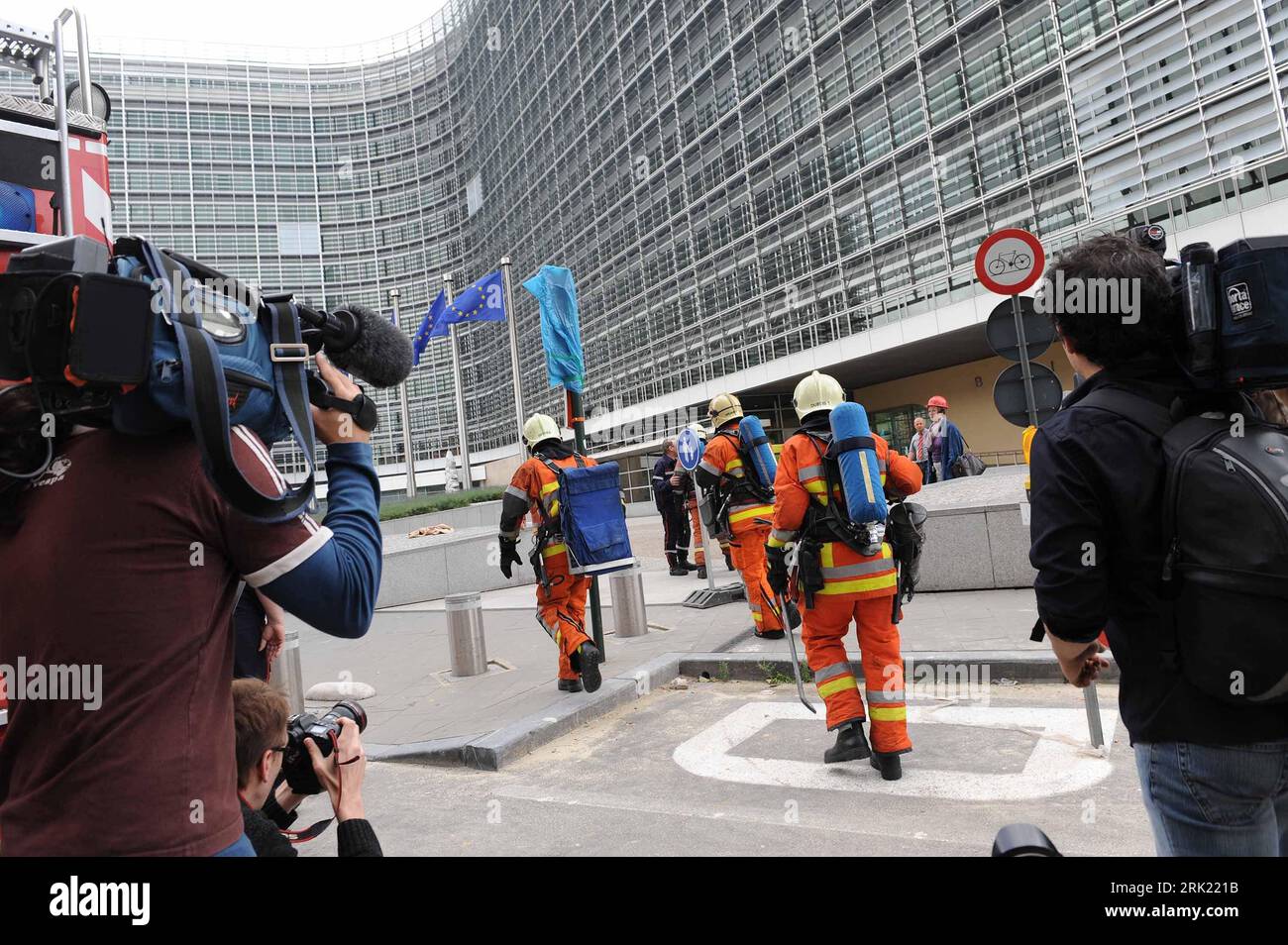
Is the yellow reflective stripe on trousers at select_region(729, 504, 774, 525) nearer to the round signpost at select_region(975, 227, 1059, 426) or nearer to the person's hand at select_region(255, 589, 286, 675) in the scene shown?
the round signpost at select_region(975, 227, 1059, 426)

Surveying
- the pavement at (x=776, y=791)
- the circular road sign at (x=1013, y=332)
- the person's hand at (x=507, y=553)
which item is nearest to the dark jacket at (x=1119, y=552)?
the pavement at (x=776, y=791)

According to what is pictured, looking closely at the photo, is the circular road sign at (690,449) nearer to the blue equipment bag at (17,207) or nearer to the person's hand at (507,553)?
the person's hand at (507,553)

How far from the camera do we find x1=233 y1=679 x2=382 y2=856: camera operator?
169cm

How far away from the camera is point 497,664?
299 inches

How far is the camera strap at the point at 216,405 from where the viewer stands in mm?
1220

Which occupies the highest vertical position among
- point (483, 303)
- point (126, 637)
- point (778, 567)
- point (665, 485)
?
point (483, 303)

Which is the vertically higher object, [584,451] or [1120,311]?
[584,451]

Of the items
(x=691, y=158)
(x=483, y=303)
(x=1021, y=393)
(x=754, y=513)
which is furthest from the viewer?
(x=691, y=158)

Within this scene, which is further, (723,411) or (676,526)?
(676,526)

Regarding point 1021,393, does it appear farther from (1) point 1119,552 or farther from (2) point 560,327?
(1) point 1119,552

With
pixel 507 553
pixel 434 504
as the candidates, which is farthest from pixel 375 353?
pixel 434 504

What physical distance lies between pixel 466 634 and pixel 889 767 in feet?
13.7

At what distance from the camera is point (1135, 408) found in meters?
1.75
